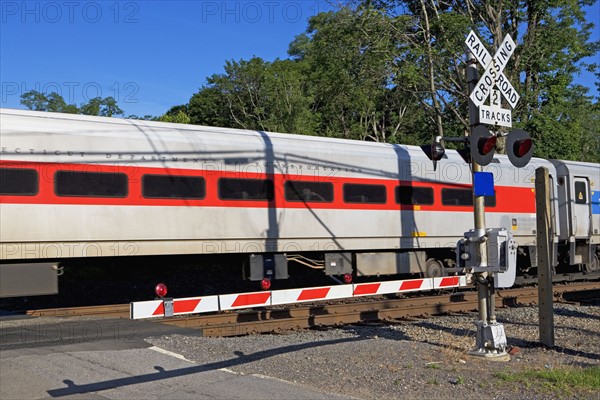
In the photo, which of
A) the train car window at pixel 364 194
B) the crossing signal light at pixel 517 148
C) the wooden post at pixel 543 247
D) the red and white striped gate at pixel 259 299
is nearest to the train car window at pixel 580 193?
the train car window at pixel 364 194

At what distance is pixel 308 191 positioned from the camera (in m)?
14.4

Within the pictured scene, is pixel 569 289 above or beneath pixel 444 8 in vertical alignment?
beneath

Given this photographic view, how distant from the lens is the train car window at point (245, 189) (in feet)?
43.3

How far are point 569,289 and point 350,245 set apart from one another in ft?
19.0

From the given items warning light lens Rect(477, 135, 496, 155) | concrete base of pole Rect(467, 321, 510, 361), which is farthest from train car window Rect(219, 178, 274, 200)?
concrete base of pole Rect(467, 321, 510, 361)

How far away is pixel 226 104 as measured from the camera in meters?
Result: 44.0

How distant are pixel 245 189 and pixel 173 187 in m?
1.61

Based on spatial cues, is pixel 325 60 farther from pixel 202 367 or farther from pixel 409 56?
pixel 202 367

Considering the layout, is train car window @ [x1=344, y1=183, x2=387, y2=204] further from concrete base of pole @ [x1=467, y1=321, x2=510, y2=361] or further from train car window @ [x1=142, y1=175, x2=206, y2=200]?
concrete base of pole @ [x1=467, y1=321, x2=510, y2=361]

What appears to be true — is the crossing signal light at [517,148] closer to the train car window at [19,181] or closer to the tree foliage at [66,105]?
the train car window at [19,181]

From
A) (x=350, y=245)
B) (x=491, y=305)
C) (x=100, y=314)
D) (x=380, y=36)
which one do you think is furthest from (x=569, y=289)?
(x=380, y=36)

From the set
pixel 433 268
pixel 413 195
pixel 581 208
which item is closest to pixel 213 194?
pixel 413 195

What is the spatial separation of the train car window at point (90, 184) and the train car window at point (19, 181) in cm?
37

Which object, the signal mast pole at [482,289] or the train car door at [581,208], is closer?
the signal mast pole at [482,289]
